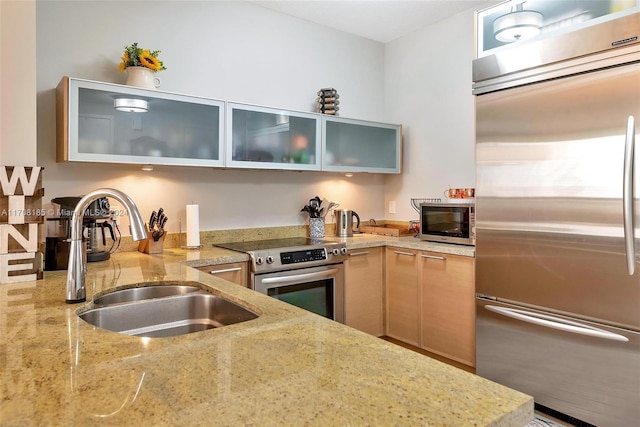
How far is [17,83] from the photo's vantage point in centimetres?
179

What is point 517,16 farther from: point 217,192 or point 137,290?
point 137,290

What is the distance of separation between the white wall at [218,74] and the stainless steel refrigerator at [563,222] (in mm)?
1538

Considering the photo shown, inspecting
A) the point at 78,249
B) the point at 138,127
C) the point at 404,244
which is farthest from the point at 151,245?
the point at 404,244

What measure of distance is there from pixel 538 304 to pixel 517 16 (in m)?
1.60

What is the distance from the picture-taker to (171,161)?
8.16ft

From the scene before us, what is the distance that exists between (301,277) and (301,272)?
0.11 feet

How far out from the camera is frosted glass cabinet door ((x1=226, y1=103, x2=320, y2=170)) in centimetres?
272

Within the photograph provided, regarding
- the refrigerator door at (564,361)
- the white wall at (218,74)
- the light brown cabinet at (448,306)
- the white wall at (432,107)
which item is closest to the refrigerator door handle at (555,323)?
the refrigerator door at (564,361)

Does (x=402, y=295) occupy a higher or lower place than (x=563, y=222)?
lower

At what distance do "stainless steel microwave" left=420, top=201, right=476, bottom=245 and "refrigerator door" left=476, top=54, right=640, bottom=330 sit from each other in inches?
13.2

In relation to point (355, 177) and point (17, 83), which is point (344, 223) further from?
point (17, 83)

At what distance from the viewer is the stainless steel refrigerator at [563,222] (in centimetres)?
186

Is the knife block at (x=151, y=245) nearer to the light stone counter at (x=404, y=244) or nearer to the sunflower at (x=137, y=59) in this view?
the sunflower at (x=137, y=59)

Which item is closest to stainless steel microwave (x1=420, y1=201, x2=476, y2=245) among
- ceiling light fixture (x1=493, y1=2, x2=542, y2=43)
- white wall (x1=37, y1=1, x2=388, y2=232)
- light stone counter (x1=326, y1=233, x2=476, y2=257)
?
light stone counter (x1=326, y1=233, x2=476, y2=257)
